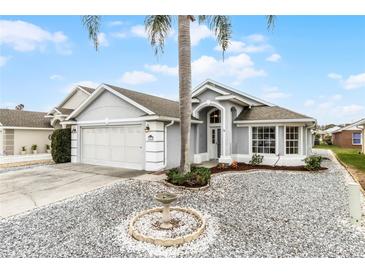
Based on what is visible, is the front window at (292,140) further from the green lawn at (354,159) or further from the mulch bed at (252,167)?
the green lawn at (354,159)

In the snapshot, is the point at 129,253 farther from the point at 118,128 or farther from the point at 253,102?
the point at 253,102

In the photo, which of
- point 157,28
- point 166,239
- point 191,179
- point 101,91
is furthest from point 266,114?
point 166,239

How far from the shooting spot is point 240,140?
48.0 feet

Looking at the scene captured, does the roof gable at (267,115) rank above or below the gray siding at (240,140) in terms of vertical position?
above

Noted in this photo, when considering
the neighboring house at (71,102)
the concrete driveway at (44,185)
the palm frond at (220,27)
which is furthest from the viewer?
the neighboring house at (71,102)

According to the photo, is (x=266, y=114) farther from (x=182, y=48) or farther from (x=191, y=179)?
(x=191, y=179)

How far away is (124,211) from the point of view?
614 cm

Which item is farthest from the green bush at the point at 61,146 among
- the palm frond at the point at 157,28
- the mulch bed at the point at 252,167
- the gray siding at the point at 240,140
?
the gray siding at the point at 240,140

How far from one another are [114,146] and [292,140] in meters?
10.8

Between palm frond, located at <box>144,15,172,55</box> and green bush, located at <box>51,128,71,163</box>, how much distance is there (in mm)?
9517

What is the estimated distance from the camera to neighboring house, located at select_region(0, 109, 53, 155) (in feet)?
64.4

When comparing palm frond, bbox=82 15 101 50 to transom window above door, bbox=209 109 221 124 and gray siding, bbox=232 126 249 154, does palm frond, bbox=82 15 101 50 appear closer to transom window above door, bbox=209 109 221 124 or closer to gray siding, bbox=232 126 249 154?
transom window above door, bbox=209 109 221 124

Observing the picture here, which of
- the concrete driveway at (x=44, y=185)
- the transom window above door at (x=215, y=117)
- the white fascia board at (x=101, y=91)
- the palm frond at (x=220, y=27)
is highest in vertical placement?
the palm frond at (x=220, y=27)

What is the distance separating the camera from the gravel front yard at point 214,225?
4.24 m
